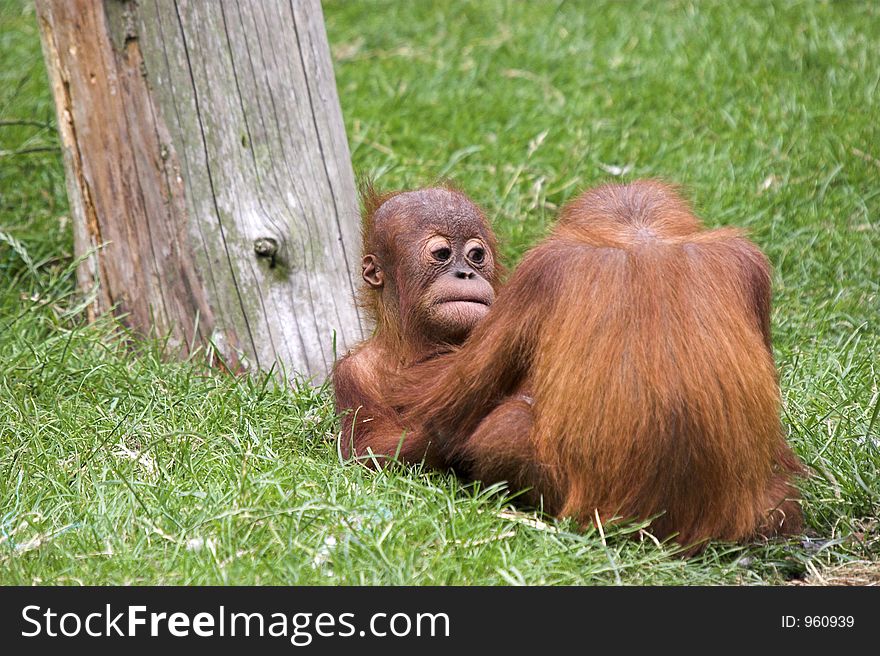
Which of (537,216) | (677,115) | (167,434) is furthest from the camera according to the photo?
(677,115)

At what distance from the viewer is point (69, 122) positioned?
4.81 m

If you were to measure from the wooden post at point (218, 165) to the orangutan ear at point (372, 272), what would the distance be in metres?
0.60

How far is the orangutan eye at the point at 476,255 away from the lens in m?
3.92

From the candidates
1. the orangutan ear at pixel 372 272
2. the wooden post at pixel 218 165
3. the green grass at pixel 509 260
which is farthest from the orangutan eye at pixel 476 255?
the wooden post at pixel 218 165

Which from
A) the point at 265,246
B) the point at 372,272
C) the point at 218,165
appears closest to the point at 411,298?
the point at 372,272

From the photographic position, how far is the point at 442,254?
3887 millimetres

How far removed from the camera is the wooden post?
14.8ft

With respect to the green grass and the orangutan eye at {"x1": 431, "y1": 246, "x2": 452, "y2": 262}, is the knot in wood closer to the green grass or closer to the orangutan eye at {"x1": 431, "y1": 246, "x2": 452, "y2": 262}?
the green grass

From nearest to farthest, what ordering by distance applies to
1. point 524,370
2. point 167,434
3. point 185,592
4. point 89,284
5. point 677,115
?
1. point 185,592
2. point 524,370
3. point 167,434
4. point 89,284
5. point 677,115

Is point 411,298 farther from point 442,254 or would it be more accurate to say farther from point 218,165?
point 218,165

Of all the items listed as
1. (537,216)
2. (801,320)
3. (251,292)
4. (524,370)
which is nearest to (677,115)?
(537,216)

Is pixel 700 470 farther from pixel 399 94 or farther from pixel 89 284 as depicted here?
pixel 399 94

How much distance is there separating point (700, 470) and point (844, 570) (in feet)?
1.92

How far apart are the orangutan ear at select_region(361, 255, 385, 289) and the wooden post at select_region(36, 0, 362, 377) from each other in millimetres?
599
